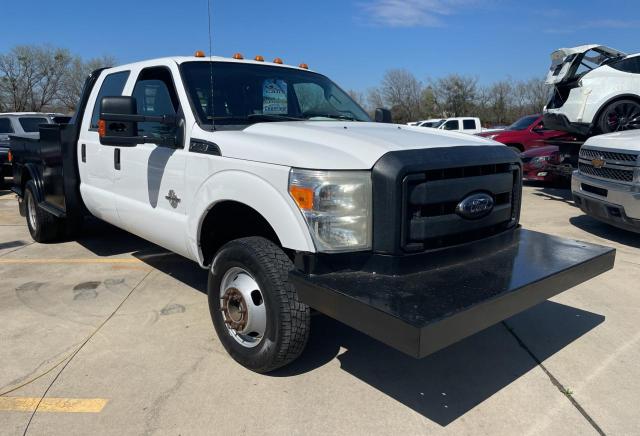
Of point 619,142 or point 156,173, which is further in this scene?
point 619,142

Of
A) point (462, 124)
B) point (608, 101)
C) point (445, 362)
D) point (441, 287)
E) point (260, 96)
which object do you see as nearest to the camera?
point (441, 287)

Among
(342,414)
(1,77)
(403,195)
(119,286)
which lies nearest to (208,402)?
(342,414)

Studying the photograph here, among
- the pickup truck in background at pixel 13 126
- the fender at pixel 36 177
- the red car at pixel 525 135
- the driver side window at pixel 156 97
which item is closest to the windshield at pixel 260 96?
the driver side window at pixel 156 97

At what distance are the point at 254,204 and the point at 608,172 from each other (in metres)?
5.34

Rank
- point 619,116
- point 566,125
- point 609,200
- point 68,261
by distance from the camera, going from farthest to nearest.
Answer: point 566,125, point 619,116, point 609,200, point 68,261

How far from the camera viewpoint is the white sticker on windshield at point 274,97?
4152 mm

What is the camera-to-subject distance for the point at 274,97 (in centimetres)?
427

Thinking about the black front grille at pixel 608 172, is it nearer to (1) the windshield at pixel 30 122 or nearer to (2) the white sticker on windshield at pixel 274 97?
(2) the white sticker on windshield at pixel 274 97

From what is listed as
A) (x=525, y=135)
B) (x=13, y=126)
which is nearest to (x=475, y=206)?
(x=525, y=135)

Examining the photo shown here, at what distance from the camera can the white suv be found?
10016 millimetres

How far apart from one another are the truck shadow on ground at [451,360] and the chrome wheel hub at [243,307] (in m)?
0.31

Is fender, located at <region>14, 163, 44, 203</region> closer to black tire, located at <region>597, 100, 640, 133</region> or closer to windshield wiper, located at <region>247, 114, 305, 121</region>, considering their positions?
windshield wiper, located at <region>247, 114, 305, 121</region>

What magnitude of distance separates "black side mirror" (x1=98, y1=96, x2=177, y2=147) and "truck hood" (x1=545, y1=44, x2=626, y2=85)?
31.2 ft

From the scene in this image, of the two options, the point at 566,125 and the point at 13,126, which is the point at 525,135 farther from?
the point at 13,126
